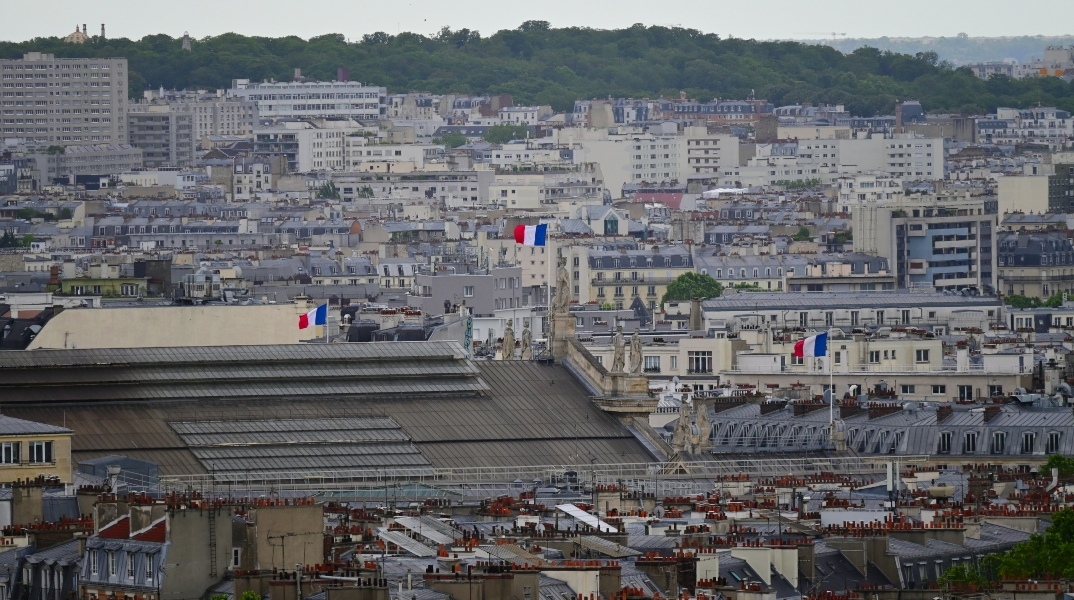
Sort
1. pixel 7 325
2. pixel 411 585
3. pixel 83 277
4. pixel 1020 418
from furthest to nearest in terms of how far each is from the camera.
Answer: pixel 83 277 → pixel 7 325 → pixel 1020 418 → pixel 411 585

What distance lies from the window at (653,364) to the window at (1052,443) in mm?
37673

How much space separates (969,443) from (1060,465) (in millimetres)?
9519

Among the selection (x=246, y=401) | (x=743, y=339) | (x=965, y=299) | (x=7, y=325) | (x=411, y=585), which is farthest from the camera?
(x=965, y=299)

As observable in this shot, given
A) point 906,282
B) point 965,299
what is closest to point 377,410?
point 965,299

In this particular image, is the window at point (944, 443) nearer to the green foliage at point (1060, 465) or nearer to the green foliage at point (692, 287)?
the green foliage at point (1060, 465)

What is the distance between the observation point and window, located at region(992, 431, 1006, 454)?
81312 mm

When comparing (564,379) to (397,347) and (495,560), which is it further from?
(495,560)

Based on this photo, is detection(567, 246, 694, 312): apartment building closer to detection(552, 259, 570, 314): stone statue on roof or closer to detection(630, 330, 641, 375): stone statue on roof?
detection(552, 259, 570, 314): stone statue on roof

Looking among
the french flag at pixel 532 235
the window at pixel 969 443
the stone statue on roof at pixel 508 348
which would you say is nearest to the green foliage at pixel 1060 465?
the window at pixel 969 443

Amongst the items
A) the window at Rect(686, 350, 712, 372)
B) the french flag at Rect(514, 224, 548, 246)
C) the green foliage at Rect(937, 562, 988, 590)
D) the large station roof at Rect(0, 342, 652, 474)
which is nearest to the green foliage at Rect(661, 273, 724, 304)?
the window at Rect(686, 350, 712, 372)

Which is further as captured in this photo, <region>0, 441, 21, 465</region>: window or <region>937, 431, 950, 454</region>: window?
<region>937, 431, 950, 454</region>: window

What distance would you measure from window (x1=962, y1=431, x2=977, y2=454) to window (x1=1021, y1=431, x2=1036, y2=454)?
95cm

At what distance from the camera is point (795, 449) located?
260 feet

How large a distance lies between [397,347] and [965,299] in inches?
2810
